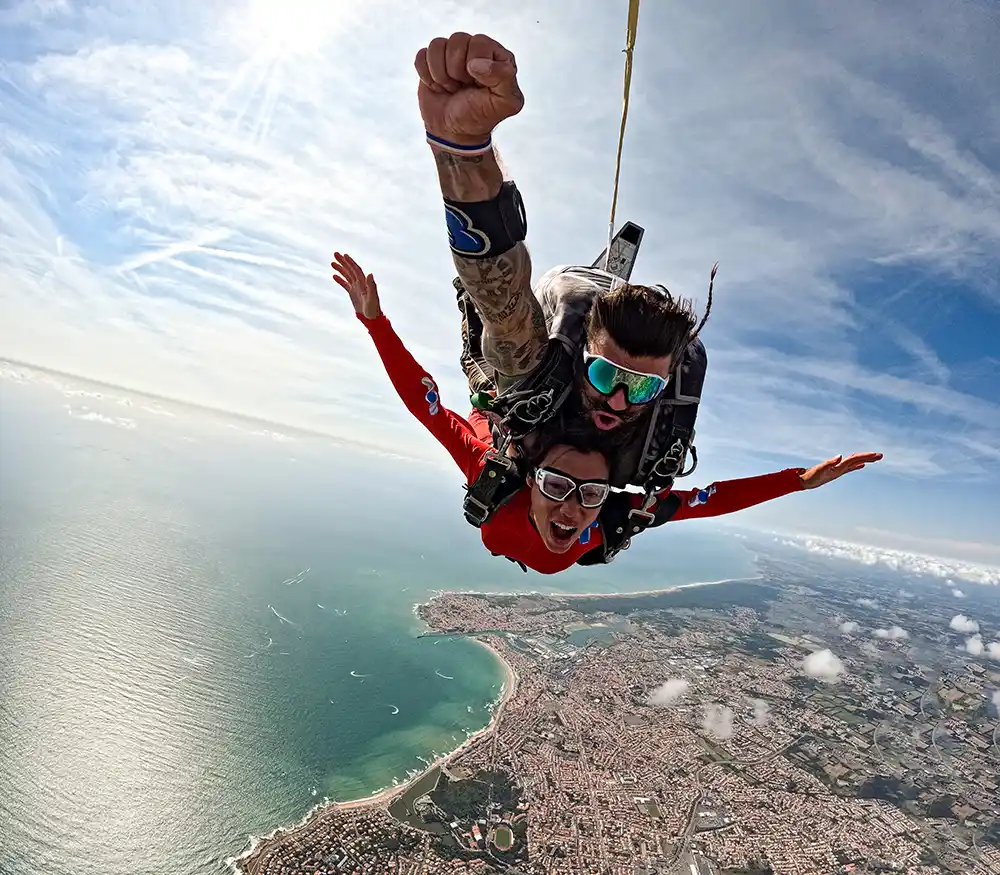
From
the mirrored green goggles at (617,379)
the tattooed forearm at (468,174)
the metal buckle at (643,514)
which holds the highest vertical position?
the tattooed forearm at (468,174)

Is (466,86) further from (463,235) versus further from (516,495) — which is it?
(516,495)

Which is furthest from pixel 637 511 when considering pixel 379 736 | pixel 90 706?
pixel 90 706

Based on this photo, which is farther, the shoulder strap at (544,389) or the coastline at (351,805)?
the coastline at (351,805)

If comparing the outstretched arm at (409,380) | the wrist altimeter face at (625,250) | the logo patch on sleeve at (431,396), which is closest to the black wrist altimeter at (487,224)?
the outstretched arm at (409,380)

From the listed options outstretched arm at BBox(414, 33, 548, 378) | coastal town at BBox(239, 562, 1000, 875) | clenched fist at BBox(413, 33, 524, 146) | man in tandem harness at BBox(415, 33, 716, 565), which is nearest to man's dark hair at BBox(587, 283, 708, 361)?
man in tandem harness at BBox(415, 33, 716, 565)

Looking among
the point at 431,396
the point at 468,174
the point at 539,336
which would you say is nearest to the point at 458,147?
the point at 468,174

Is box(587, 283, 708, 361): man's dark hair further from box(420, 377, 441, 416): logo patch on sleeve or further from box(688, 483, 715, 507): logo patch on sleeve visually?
box(688, 483, 715, 507): logo patch on sleeve

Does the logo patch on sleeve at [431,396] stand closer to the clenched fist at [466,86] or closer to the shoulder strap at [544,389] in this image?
the shoulder strap at [544,389]
